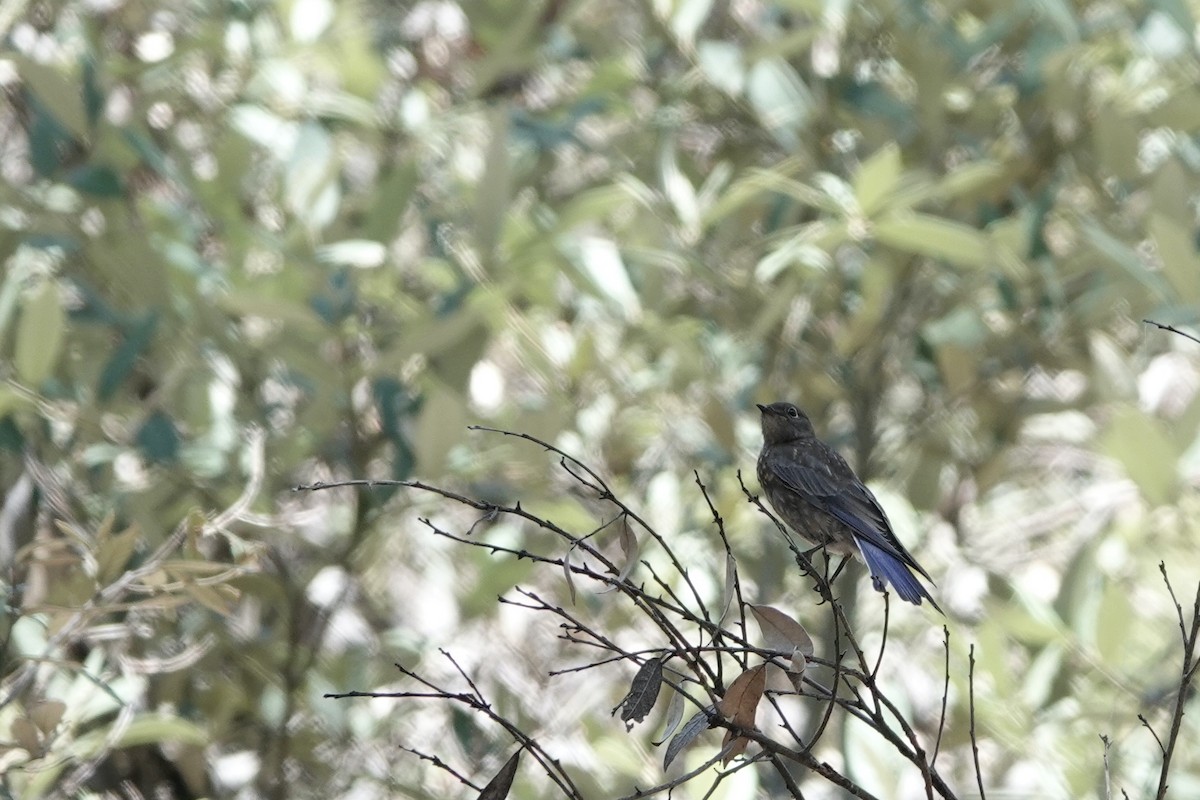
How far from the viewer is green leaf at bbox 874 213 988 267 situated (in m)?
3.76

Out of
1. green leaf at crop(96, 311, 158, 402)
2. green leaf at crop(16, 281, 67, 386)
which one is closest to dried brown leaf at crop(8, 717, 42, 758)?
green leaf at crop(16, 281, 67, 386)

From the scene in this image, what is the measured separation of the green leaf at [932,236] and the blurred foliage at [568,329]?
0.01m

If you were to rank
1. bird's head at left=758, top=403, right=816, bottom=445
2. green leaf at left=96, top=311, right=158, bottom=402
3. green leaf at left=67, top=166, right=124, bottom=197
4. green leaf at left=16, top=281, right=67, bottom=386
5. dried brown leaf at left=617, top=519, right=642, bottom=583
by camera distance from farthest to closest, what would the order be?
1. bird's head at left=758, top=403, right=816, bottom=445
2. green leaf at left=67, top=166, right=124, bottom=197
3. green leaf at left=96, top=311, right=158, bottom=402
4. green leaf at left=16, top=281, right=67, bottom=386
5. dried brown leaf at left=617, top=519, right=642, bottom=583

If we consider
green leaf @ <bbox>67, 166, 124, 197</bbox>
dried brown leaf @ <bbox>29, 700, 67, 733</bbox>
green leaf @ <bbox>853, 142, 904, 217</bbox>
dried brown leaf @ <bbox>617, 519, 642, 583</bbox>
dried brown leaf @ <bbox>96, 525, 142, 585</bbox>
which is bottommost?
dried brown leaf @ <bbox>29, 700, 67, 733</bbox>

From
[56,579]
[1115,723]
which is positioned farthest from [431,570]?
[1115,723]

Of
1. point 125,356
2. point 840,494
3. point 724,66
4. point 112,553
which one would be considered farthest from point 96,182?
point 840,494

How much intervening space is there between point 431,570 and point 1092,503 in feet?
6.31

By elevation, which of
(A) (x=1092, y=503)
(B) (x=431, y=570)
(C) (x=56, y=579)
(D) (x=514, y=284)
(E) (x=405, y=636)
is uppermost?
(D) (x=514, y=284)

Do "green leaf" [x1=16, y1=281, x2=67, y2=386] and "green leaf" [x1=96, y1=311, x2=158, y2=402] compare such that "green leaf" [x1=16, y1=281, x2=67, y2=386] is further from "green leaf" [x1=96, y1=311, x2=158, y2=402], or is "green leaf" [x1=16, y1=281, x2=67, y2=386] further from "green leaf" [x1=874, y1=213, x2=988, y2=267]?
"green leaf" [x1=874, y1=213, x2=988, y2=267]

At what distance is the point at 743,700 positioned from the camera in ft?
6.04

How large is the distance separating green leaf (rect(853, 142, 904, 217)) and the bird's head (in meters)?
0.50

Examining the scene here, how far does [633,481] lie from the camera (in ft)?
15.2

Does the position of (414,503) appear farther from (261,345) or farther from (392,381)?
(261,345)

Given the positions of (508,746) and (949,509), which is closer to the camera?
(508,746)
